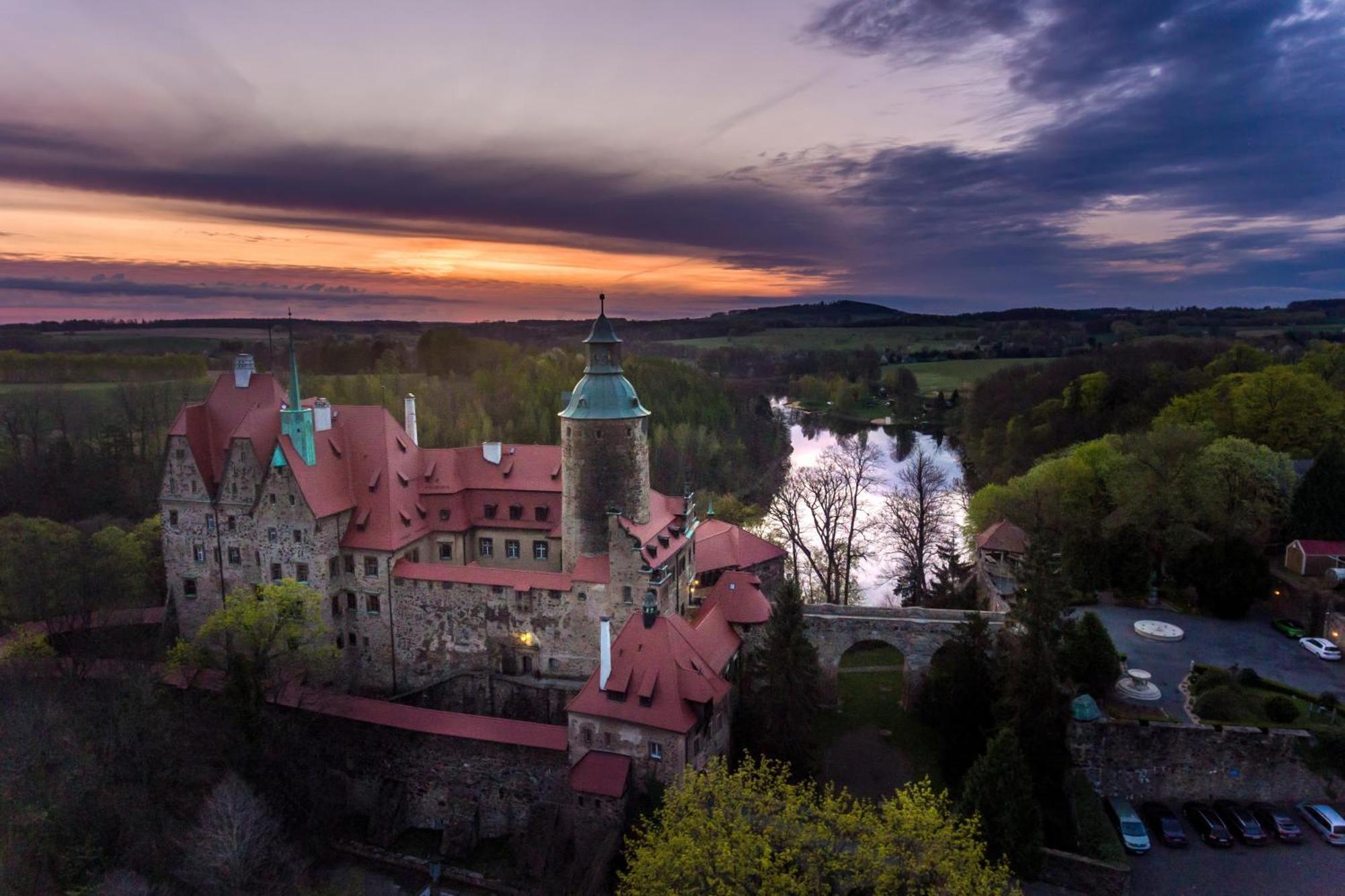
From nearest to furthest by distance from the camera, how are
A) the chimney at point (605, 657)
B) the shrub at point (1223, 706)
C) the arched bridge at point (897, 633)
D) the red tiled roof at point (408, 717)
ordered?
the chimney at point (605, 657) → the red tiled roof at point (408, 717) → the shrub at point (1223, 706) → the arched bridge at point (897, 633)

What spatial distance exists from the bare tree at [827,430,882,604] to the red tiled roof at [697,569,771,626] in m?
11.9

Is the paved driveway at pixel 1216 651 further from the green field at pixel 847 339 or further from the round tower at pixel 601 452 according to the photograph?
the green field at pixel 847 339

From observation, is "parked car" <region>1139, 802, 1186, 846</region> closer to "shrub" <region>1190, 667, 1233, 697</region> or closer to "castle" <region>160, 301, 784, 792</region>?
"shrub" <region>1190, 667, 1233, 697</region>

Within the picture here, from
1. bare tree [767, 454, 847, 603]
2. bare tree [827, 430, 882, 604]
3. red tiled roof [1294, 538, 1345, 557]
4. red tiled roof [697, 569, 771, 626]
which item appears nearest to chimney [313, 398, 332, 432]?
red tiled roof [697, 569, 771, 626]

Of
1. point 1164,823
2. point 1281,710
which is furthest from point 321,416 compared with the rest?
point 1281,710

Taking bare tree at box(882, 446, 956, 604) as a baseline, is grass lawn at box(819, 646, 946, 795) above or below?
below

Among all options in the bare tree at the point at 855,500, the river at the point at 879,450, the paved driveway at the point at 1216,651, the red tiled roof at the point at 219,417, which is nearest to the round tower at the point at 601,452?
the red tiled roof at the point at 219,417

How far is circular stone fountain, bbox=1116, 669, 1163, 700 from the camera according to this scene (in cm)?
2425

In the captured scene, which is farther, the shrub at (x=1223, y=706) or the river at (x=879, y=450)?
the river at (x=879, y=450)

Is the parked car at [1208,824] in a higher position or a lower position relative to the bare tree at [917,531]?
lower

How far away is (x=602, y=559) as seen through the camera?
2619cm

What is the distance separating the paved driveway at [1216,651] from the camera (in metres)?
25.7

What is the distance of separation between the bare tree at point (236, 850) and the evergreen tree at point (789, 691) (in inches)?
501

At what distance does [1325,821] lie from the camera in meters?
21.3
